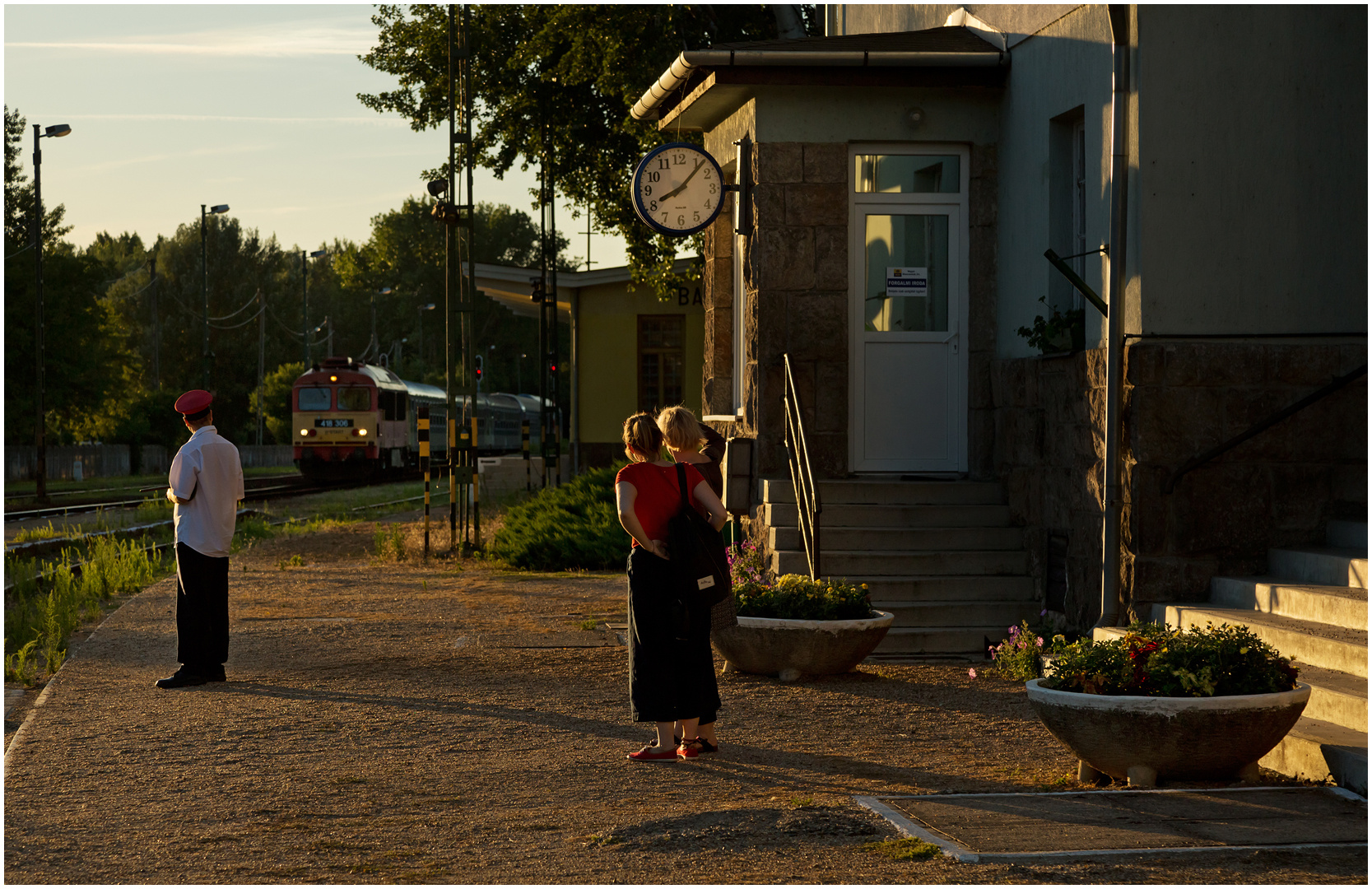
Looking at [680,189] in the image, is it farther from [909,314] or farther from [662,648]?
[662,648]

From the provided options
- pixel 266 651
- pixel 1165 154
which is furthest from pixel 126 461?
pixel 1165 154

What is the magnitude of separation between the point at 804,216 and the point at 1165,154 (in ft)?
11.7

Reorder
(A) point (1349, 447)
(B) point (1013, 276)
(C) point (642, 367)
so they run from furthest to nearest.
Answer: (C) point (642, 367) → (B) point (1013, 276) → (A) point (1349, 447)

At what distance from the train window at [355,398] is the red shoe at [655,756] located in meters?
34.5

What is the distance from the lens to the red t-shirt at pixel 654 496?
705 centimetres

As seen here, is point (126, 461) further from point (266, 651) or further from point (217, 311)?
point (266, 651)

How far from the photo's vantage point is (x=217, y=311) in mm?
83812

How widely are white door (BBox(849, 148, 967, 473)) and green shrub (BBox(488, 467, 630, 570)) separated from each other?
15.9 ft

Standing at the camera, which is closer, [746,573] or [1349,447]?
[1349,447]

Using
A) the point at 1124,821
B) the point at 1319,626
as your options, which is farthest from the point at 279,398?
the point at 1124,821

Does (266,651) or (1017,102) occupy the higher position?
(1017,102)

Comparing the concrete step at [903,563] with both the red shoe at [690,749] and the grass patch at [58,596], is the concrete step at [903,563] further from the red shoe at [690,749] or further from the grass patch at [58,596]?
the grass patch at [58,596]

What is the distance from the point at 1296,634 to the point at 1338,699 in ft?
2.82

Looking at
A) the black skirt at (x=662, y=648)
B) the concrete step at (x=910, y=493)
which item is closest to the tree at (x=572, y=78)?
the concrete step at (x=910, y=493)
